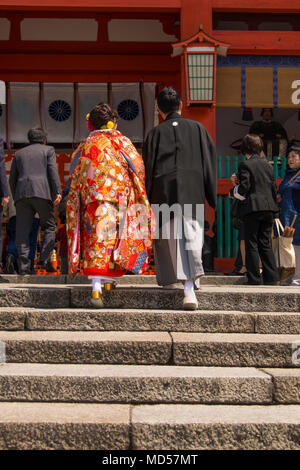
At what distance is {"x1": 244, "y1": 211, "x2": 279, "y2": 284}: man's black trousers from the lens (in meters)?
5.57

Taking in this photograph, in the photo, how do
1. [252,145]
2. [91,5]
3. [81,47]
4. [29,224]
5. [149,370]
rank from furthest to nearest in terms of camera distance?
1. [81,47]
2. [91,5]
3. [29,224]
4. [252,145]
5. [149,370]

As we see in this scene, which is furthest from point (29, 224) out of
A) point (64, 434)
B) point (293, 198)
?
point (64, 434)

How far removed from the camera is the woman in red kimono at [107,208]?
4.37 metres

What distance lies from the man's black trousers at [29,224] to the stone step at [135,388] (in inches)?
118

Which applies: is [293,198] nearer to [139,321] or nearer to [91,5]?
[139,321]

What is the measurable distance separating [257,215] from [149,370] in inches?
104

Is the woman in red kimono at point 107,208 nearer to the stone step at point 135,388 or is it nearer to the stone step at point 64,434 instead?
the stone step at point 135,388

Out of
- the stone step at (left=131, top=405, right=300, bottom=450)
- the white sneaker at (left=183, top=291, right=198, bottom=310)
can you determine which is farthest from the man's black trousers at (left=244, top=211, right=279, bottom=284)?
the stone step at (left=131, top=405, right=300, bottom=450)

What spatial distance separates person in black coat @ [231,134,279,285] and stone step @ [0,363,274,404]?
97.1 inches

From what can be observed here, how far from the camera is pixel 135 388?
10.5 feet

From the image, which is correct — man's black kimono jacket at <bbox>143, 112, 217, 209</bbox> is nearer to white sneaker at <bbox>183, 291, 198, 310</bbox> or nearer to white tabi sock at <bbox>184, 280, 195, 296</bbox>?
white tabi sock at <bbox>184, 280, 195, 296</bbox>

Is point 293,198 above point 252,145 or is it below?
below

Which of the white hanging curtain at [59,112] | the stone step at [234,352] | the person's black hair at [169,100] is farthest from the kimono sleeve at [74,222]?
the white hanging curtain at [59,112]
